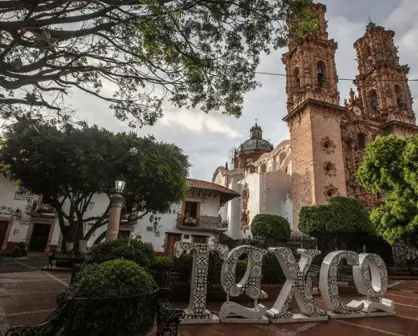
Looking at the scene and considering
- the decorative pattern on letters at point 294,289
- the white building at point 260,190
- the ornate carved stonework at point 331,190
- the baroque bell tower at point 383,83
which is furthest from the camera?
the baroque bell tower at point 383,83

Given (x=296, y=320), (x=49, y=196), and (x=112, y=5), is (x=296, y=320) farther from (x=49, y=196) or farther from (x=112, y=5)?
(x=49, y=196)

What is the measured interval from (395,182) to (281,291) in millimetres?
9445

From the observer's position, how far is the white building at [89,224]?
2009 cm

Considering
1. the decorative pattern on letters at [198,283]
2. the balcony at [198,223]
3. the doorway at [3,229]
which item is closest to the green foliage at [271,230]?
the balcony at [198,223]

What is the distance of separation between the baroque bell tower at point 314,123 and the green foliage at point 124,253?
17268mm

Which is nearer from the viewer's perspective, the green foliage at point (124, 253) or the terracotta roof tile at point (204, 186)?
the green foliage at point (124, 253)

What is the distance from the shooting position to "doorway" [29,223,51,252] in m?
20.5

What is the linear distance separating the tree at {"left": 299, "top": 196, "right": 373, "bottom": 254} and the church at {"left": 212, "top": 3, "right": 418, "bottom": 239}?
3.78 meters

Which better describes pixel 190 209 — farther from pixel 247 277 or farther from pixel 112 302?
pixel 112 302

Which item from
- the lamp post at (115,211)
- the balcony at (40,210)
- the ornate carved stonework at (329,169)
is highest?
the ornate carved stonework at (329,169)

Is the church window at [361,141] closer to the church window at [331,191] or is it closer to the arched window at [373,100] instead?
the arched window at [373,100]

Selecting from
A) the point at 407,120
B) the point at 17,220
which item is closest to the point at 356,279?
the point at 17,220

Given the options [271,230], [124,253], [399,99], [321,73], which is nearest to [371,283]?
[124,253]

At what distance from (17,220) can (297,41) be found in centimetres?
3087
